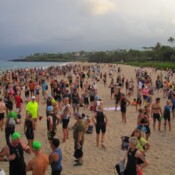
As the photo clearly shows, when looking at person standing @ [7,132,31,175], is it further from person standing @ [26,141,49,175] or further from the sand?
the sand

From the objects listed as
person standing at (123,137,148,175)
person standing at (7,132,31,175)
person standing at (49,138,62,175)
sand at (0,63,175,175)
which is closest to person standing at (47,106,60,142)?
sand at (0,63,175,175)

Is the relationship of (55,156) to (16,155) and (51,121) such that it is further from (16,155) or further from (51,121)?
(51,121)

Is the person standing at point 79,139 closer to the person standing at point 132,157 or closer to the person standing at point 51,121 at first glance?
the person standing at point 51,121

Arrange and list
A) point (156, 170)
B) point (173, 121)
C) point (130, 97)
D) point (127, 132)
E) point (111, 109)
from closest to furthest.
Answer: point (156, 170)
point (127, 132)
point (173, 121)
point (111, 109)
point (130, 97)

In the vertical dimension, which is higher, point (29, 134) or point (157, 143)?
point (29, 134)

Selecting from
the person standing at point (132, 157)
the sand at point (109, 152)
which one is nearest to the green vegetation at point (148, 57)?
the sand at point (109, 152)

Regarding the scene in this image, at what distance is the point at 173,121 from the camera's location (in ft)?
47.3

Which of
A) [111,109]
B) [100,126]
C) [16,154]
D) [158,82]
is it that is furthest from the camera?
[158,82]

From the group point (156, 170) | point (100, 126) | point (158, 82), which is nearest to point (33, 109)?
point (100, 126)

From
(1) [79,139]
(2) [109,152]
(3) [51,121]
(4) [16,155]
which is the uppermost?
(4) [16,155]

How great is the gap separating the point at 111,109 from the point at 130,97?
6.34 metres

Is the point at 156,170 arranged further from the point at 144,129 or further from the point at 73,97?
the point at 73,97

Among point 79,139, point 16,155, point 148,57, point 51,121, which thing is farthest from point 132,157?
point 148,57

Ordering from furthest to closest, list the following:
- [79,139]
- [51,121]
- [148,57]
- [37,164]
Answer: [148,57] < [51,121] < [79,139] < [37,164]
